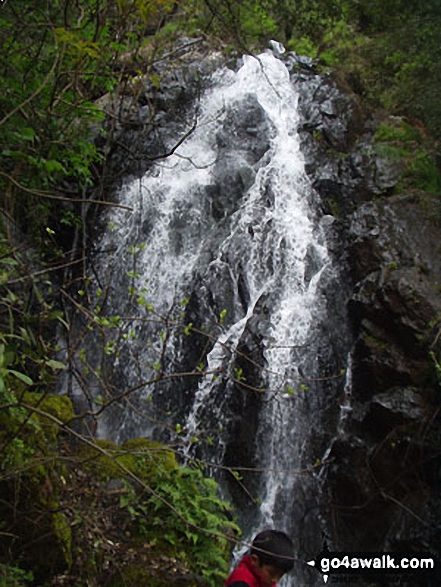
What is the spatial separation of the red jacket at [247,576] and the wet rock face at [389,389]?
12.7 ft

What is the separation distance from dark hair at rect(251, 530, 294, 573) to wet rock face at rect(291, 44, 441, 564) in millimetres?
3732

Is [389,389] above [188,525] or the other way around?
above

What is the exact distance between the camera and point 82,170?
5.59 metres

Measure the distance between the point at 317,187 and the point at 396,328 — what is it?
11.3 ft

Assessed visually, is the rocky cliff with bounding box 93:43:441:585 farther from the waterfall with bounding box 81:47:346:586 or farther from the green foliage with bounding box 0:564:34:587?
the green foliage with bounding box 0:564:34:587

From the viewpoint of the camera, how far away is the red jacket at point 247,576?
2.52m

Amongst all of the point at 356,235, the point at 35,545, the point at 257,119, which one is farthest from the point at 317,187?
the point at 35,545

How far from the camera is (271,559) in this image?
8.54 ft

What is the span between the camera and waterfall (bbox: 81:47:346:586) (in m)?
7.52

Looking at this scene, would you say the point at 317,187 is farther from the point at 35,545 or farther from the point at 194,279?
the point at 35,545

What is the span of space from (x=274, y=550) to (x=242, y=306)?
19.4ft

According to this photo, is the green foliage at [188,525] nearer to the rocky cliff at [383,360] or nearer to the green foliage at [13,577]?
the green foliage at [13,577]

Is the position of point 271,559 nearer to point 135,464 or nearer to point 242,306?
point 135,464

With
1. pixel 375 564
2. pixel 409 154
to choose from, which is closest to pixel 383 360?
pixel 375 564
